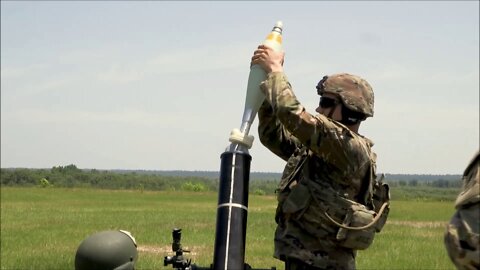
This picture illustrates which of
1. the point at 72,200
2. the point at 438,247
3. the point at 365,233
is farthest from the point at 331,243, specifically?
the point at 72,200

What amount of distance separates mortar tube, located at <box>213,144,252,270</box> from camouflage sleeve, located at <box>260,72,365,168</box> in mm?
469

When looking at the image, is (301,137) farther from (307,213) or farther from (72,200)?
(72,200)

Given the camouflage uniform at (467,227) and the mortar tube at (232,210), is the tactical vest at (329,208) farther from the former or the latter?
the camouflage uniform at (467,227)

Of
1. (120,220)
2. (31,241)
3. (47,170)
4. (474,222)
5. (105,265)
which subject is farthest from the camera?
(47,170)

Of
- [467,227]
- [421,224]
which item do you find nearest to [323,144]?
[467,227]

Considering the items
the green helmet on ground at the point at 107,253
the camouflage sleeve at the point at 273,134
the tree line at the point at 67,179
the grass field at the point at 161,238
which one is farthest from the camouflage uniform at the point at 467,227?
the tree line at the point at 67,179

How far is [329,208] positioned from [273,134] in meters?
0.75

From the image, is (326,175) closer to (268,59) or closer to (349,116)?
(349,116)

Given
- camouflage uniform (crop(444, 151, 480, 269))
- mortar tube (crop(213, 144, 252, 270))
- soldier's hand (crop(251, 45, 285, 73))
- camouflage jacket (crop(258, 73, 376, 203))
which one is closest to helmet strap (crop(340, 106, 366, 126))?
camouflage jacket (crop(258, 73, 376, 203))

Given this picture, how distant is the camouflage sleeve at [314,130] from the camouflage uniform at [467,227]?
47.4 inches

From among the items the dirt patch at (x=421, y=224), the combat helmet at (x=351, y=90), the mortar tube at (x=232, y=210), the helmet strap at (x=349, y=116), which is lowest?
the dirt patch at (x=421, y=224)

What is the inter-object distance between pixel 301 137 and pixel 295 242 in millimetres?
681

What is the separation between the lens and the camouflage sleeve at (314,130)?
4246mm

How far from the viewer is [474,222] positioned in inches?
121
